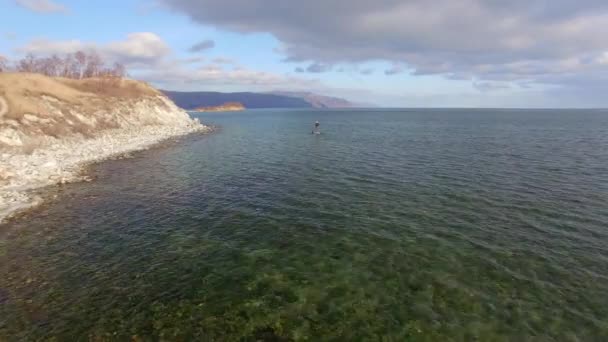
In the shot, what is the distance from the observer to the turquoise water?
601 inches

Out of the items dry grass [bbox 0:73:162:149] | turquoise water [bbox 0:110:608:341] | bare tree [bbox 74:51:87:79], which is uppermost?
bare tree [bbox 74:51:87:79]

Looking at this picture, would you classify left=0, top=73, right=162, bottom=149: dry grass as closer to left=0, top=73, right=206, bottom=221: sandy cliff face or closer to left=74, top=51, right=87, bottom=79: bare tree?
left=0, top=73, right=206, bottom=221: sandy cliff face

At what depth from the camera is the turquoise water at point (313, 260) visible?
15.3 meters

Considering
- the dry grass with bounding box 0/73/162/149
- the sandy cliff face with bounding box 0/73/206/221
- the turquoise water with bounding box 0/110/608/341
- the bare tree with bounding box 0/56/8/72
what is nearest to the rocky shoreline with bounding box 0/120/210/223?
the sandy cliff face with bounding box 0/73/206/221

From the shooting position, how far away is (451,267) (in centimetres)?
2008

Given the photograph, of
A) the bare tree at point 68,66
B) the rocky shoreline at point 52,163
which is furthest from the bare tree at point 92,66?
the rocky shoreline at point 52,163

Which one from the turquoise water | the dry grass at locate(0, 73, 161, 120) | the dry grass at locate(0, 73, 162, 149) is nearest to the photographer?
the turquoise water

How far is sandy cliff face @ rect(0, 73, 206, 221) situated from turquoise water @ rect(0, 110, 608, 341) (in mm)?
6149

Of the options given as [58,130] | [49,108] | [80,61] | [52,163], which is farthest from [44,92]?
[80,61]

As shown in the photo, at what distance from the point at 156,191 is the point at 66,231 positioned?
1167 cm

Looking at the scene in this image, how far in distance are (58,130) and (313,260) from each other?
213 feet

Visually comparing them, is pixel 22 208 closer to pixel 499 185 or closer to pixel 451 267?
pixel 451 267

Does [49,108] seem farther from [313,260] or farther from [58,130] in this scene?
[313,260]

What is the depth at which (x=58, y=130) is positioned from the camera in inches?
2461
